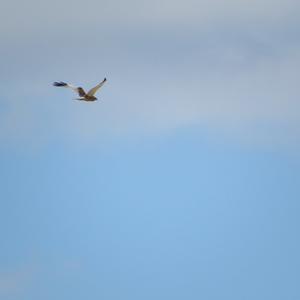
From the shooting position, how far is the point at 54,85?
3733 inches

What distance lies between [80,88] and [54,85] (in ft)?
10.5

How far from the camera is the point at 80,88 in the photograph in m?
96.0
